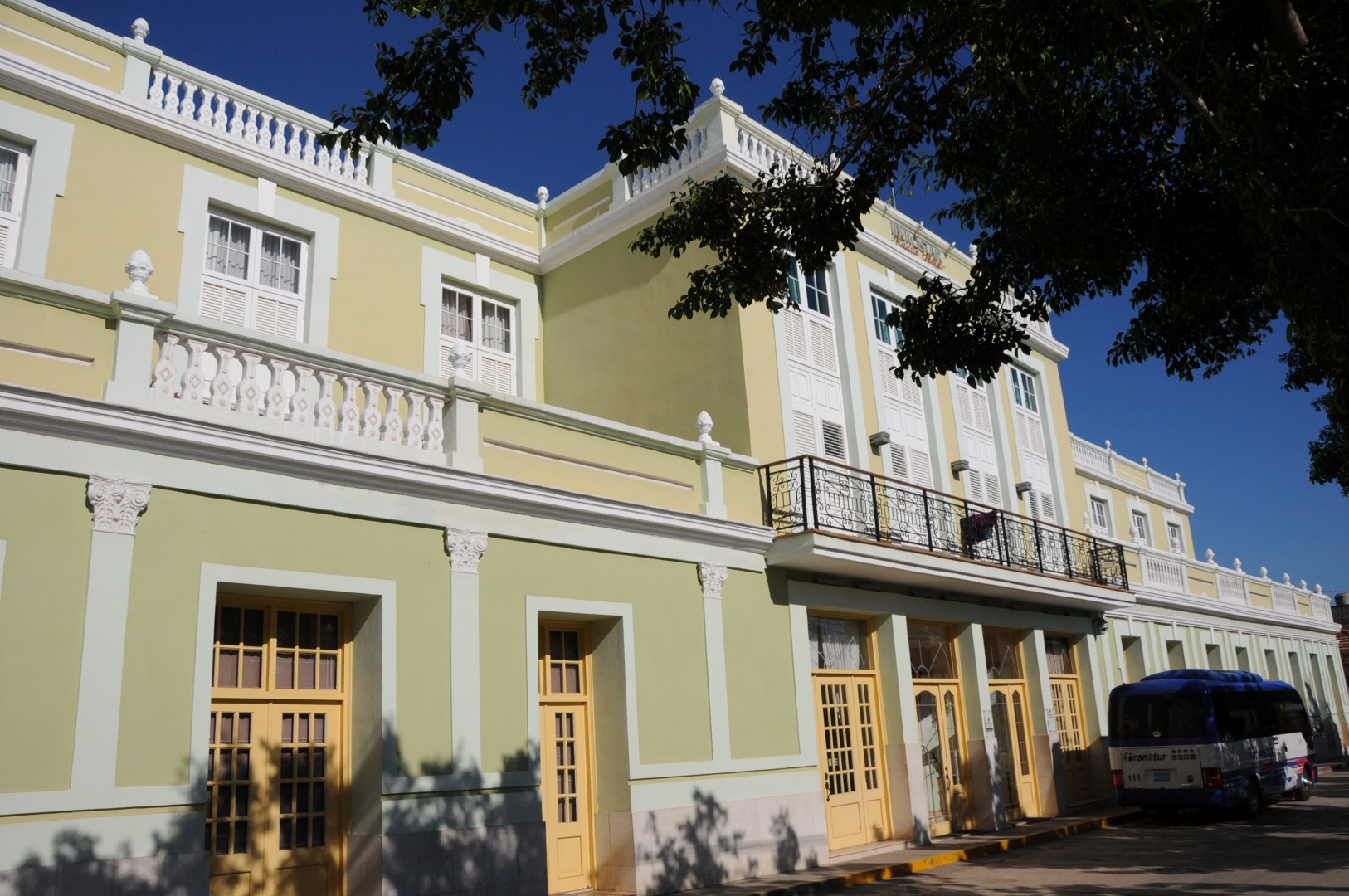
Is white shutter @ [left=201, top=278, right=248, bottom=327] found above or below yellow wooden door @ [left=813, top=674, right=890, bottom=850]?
above

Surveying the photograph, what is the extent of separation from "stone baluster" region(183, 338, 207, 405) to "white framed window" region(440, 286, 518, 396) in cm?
606

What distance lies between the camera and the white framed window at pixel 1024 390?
2148 centimetres

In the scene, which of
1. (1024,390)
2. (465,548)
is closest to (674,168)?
(465,548)

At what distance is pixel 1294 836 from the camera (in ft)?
47.4

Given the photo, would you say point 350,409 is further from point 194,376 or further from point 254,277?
point 254,277

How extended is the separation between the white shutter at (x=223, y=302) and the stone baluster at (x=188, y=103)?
1.99 meters

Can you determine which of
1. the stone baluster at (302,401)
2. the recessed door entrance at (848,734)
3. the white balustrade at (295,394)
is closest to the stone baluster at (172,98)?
the white balustrade at (295,394)

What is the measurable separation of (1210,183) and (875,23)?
3.14 m

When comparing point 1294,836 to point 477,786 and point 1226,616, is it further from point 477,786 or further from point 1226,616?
point 1226,616

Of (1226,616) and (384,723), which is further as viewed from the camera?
(1226,616)

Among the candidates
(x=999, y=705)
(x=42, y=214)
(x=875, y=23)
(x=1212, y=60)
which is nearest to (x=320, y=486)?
(x=42, y=214)

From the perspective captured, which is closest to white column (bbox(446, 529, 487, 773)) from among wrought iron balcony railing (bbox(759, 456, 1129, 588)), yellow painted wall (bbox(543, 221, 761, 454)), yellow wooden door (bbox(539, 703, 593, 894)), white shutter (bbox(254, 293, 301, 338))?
yellow wooden door (bbox(539, 703, 593, 894))

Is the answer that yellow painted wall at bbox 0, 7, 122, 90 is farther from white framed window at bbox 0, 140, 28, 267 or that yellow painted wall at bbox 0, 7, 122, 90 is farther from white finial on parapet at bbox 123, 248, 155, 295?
white finial on parapet at bbox 123, 248, 155, 295

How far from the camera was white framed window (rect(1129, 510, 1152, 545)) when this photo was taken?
3200 cm
